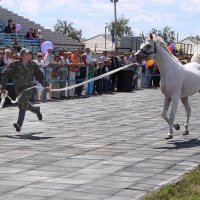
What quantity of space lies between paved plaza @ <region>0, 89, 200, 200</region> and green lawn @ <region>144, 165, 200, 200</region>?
0.71 feet

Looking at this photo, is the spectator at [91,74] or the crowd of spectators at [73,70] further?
the spectator at [91,74]

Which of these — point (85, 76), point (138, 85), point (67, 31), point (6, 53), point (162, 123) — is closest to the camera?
point (162, 123)

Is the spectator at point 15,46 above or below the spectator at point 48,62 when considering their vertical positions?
above

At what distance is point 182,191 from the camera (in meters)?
6.60

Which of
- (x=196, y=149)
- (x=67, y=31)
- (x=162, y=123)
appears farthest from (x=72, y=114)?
(x=67, y=31)

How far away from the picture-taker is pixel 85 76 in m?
22.2

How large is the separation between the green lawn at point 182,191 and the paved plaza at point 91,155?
217 millimetres

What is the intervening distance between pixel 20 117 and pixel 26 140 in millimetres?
1133

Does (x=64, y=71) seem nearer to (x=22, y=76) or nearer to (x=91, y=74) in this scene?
(x=91, y=74)

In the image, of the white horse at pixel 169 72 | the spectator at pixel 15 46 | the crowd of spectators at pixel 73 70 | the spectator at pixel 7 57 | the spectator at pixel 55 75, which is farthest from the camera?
the spectator at pixel 15 46

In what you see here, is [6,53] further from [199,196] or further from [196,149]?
[199,196]

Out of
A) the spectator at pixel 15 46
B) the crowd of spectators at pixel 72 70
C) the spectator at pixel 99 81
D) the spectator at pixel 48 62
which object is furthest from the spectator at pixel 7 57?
the spectator at pixel 15 46

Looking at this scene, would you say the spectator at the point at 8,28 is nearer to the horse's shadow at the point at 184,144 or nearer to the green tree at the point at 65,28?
the horse's shadow at the point at 184,144

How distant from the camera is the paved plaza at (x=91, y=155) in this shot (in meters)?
6.88
